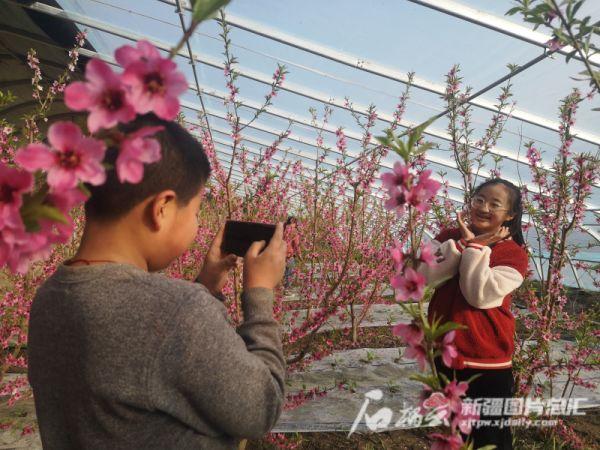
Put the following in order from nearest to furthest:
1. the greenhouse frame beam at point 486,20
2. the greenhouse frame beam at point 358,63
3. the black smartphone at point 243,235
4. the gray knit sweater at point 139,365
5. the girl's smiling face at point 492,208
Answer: the gray knit sweater at point 139,365
the black smartphone at point 243,235
the girl's smiling face at point 492,208
the greenhouse frame beam at point 486,20
the greenhouse frame beam at point 358,63

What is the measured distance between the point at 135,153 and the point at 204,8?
0.62 ft

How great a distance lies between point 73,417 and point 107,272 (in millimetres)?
311

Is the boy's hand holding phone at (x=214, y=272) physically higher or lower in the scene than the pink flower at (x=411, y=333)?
higher

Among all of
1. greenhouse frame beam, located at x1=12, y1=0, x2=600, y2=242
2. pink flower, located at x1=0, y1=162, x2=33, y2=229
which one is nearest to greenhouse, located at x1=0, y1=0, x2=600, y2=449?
pink flower, located at x1=0, y1=162, x2=33, y2=229

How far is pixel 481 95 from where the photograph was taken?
6203mm

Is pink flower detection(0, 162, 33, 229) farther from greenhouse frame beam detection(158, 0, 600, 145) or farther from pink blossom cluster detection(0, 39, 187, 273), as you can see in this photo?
greenhouse frame beam detection(158, 0, 600, 145)

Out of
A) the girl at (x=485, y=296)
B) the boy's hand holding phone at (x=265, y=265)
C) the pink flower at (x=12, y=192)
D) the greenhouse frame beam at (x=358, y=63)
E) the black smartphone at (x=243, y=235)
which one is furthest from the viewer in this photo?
the greenhouse frame beam at (x=358, y=63)

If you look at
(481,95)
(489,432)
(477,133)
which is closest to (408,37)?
(481,95)

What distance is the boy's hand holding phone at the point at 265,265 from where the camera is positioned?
1038mm

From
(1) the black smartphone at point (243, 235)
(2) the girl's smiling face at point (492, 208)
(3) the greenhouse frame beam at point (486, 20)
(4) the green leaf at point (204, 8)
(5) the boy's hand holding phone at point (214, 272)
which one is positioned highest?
(3) the greenhouse frame beam at point (486, 20)

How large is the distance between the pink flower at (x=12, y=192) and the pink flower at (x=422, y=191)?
27.5 inches

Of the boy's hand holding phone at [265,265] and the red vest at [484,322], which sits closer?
the boy's hand holding phone at [265,265]

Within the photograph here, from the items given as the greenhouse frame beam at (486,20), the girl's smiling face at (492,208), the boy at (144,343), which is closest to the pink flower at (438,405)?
the boy at (144,343)

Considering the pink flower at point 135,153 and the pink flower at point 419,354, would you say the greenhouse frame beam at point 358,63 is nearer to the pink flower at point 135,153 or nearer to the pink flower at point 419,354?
the pink flower at point 419,354
